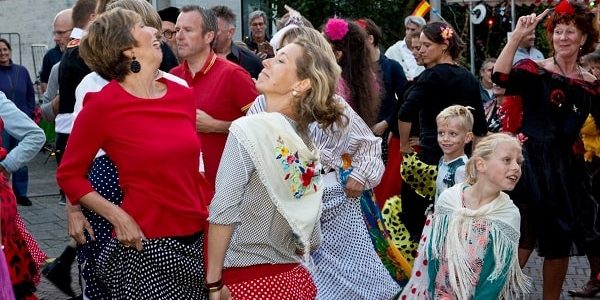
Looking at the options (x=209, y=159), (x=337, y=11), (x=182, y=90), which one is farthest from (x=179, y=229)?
(x=337, y=11)

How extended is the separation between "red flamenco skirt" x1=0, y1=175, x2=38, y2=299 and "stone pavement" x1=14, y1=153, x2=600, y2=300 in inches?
60.8

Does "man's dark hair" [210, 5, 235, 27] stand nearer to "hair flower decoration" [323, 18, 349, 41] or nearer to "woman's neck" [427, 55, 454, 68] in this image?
"hair flower decoration" [323, 18, 349, 41]

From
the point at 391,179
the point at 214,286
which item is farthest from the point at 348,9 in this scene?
the point at 214,286

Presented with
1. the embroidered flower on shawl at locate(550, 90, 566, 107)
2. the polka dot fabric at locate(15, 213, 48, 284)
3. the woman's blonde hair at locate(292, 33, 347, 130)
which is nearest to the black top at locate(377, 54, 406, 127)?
the embroidered flower on shawl at locate(550, 90, 566, 107)

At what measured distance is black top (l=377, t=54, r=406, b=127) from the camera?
7996mm

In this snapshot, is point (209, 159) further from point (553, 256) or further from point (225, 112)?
point (553, 256)

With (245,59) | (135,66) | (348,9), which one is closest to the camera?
(135,66)

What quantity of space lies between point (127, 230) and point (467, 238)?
216cm

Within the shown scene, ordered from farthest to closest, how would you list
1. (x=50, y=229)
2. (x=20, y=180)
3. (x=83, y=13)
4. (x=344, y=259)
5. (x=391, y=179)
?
(x=20, y=180) → (x=50, y=229) → (x=391, y=179) → (x=83, y=13) → (x=344, y=259)

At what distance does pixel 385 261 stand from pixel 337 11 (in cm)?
907

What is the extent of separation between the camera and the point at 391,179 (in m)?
7.42

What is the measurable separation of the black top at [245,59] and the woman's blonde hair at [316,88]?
13.8ft

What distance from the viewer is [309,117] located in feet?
12.3

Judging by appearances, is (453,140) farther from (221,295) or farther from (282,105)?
(221,295)
